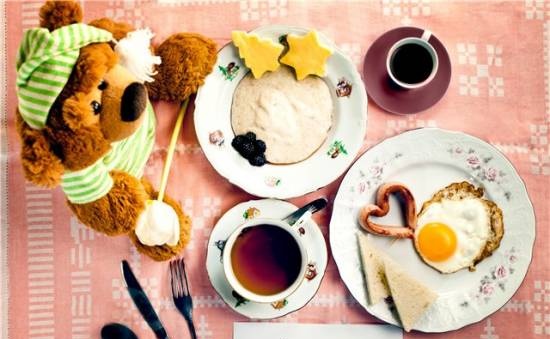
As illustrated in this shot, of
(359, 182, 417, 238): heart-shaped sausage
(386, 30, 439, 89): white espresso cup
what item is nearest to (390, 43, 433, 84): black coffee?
(386, 30, 439, 89): white espresso cup

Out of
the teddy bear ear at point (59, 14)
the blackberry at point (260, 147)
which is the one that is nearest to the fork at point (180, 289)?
the blackberry at point (260, 147)

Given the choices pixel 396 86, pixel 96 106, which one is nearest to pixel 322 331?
pixel 396 86

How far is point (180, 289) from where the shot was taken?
107 centimetres

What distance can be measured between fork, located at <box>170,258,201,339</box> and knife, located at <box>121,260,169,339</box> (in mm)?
45

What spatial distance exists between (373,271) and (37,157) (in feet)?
1.99

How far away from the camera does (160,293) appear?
1.08 metres

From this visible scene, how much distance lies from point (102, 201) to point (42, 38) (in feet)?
1.01

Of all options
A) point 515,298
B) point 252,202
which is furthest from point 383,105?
point 515,298

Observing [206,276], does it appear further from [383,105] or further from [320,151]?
[383,105]

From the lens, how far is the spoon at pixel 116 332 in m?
1.07

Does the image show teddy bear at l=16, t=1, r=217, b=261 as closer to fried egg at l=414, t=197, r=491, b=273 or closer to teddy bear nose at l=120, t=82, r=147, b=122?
teddy bear nose at l=120, t=82, r=147, b=122

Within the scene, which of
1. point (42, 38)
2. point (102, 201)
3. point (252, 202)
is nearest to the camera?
point (42, 38)

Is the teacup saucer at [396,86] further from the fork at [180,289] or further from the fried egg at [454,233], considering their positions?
the fork at [180,289]

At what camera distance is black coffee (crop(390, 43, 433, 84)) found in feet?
3.41
